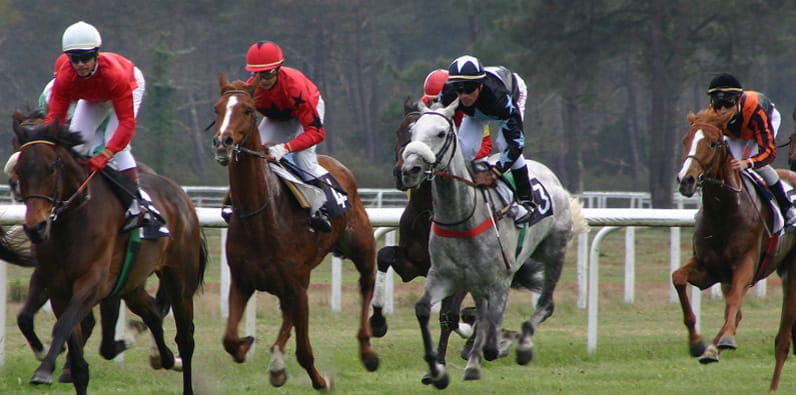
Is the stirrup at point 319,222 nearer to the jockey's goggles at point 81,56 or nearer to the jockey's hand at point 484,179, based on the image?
the jockey's hand at point 484,179

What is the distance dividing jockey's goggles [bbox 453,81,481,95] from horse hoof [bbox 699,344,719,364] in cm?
191

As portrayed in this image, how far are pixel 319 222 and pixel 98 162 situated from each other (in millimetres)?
1312

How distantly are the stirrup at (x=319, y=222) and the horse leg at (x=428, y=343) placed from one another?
689 mm

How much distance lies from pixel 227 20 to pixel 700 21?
14.9 metres

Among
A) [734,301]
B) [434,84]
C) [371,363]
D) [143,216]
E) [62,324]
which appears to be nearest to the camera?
[62,324]

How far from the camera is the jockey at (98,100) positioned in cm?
627

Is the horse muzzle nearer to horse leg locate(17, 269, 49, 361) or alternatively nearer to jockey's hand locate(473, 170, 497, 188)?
horse leg locate(17, 269, 49, 361)

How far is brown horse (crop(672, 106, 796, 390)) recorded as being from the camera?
7.32m

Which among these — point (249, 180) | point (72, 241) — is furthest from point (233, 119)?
point (72, 241)

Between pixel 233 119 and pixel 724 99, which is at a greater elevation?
pixel 233 119

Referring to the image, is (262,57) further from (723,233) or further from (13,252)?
(723,233)

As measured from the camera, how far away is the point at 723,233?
7.59 m

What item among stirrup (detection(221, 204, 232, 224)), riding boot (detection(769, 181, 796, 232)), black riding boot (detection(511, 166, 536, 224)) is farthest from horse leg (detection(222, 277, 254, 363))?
riding boot (detection(769, 181, 796, 232))

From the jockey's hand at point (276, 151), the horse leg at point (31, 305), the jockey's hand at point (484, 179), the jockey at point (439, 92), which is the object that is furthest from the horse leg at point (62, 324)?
the jockey at point (439, 92)
